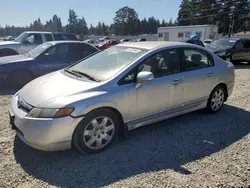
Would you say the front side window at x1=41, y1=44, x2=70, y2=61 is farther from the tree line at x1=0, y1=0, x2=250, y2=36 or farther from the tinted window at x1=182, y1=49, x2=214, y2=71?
the tree line at x1=0, y1=0, x2=250, y2=36

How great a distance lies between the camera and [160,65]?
11.8ft

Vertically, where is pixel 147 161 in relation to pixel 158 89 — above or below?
below

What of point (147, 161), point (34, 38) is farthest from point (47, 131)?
point (34, 38)

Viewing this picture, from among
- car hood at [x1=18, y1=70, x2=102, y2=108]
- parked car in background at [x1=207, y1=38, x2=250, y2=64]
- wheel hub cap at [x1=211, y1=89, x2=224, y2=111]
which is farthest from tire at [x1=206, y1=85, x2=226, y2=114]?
parked car in background at [x1=207, y1=38, x2=250, y2=64]

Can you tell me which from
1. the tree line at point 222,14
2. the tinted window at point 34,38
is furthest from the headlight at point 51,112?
the tree line at point 222,14

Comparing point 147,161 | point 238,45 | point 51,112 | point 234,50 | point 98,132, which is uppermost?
point 238,45

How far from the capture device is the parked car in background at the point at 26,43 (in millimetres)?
8430

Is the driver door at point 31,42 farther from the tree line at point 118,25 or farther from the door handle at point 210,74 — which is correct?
the tree line at point 118,25

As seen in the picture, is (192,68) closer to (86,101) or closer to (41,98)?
(86,101)

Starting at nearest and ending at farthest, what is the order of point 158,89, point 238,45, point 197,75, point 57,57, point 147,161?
point 147,161, point 158,89, point 197,75, point 57,57, point 238,45

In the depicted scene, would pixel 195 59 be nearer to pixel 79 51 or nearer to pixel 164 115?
pixel 164 115

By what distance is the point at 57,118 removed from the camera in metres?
2.63

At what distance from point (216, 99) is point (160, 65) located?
1.76 m

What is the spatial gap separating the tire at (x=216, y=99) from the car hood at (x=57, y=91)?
2587mm
